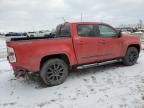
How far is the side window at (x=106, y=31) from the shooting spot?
6783 mm

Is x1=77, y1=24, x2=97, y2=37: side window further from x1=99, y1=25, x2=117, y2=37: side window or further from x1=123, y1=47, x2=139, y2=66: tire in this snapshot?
x1=123, y1=47, x2=139, y2=66: tire

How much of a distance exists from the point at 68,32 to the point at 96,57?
4.09 feet

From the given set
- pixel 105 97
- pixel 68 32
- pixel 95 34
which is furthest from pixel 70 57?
pixel 105 97

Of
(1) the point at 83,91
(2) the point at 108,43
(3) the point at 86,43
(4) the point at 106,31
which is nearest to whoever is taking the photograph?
(1) the point at 83,91

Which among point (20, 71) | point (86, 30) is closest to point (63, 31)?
point (86, 30)

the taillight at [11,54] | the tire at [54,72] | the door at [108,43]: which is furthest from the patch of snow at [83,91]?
the taillight at [11,54]

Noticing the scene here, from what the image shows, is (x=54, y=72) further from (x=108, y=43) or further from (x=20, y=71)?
(x=108, y=43)

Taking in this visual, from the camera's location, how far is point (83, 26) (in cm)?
643

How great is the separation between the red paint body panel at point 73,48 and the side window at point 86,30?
127 mm

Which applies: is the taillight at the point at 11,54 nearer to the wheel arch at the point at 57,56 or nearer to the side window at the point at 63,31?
the wheel arch at the point at 57,56

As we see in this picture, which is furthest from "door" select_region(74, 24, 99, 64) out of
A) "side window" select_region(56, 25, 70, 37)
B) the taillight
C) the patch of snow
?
the taillight

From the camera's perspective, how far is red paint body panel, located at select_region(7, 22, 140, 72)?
517 centimetres

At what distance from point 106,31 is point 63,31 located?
1.53m

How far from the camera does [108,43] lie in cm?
680
